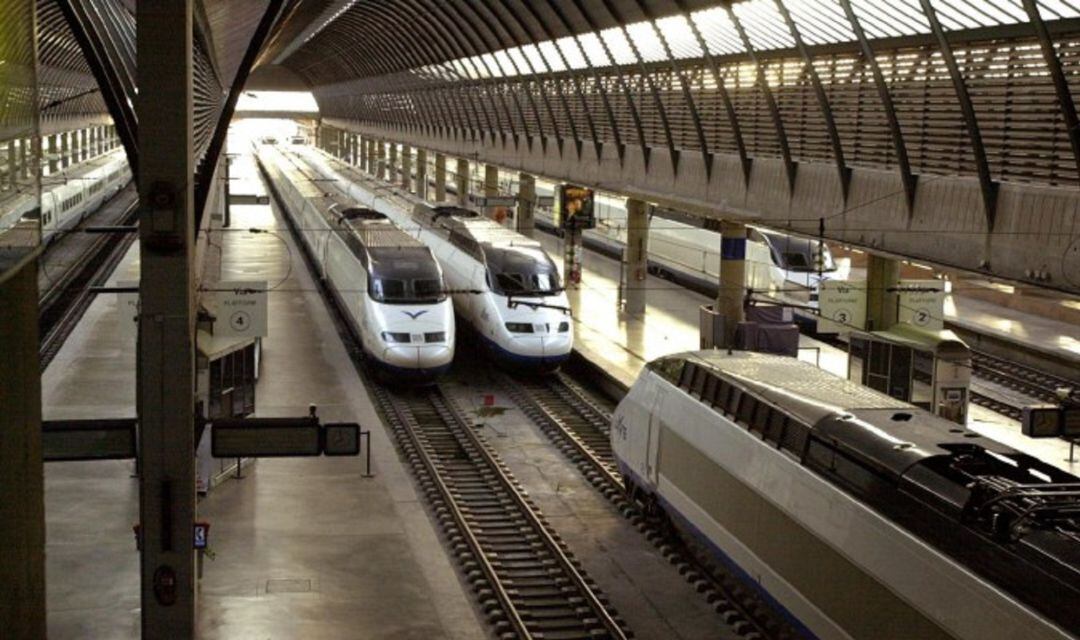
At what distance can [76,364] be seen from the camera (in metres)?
33.7

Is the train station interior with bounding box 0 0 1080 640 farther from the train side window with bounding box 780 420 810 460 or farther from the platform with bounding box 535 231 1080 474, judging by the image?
the platform with bounding box 535 231 1080 474

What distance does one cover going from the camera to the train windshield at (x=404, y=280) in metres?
32.2

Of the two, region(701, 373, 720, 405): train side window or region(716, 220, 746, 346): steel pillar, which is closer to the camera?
region(701, 373, 720, 405): train side window

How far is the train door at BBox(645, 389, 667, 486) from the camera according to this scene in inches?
790

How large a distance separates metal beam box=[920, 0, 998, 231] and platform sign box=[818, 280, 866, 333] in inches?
304

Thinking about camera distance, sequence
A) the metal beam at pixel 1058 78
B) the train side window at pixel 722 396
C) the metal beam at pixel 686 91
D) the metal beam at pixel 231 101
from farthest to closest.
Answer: the metal beam at pixel 686 91 < the train side window at pixel 722 396 < the metal beam at pixel 1058 78 < the metal beam at pixel 231 101

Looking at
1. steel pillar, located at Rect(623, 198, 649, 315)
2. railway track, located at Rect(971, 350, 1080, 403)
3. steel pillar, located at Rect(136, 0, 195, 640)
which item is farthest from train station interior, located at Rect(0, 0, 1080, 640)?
steel pillar, located at Rect(623, 198, 649, 315)

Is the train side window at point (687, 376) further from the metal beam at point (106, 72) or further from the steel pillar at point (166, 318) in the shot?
the metal beam at point (106, 72)

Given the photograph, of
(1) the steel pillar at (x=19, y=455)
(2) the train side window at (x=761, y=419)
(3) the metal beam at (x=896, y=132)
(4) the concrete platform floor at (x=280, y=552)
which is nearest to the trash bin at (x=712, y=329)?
(4) the concrete platform floor at (x=280, y=552)

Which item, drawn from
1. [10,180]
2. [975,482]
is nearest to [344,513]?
[975,482]

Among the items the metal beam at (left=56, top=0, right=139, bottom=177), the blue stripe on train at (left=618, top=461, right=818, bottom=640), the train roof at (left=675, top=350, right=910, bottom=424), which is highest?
the metal beam at (left=56, top=0, right=139, bottom=177)

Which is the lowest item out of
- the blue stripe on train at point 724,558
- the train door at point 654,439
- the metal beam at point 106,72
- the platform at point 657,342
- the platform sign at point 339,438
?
the platform at point 657,342

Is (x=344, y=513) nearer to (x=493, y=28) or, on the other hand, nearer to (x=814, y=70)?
(x=814, y=70)

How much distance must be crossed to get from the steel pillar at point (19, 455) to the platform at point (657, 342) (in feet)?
56.6
